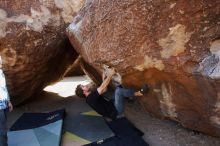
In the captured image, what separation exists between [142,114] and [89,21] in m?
2.20

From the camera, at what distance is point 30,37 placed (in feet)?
20.9

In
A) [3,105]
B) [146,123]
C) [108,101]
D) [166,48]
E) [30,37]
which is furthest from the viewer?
[30,37]

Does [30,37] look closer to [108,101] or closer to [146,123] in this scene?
[108,101]

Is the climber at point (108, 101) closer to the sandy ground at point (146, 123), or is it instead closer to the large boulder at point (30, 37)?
the sandy ground at point (146, 123)

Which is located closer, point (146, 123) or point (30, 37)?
point (146, 123)

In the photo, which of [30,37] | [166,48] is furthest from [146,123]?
[30,37]

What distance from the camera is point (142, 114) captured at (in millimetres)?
6453

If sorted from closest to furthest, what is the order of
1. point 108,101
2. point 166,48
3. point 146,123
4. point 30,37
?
1. point 166,48
2. point 108,101
3. point 146,123
4. point 30,37

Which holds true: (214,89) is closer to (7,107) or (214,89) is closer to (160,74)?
(160,74)

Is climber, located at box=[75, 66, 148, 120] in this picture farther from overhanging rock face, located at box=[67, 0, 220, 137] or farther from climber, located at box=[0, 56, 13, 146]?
climber, located at box=[0, 56, 13, 146]

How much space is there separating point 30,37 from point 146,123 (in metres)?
2.49

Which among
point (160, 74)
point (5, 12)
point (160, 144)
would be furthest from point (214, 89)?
point (5, 12)

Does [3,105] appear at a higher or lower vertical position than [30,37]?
lower

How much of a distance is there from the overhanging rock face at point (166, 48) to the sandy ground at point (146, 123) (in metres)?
0.26
